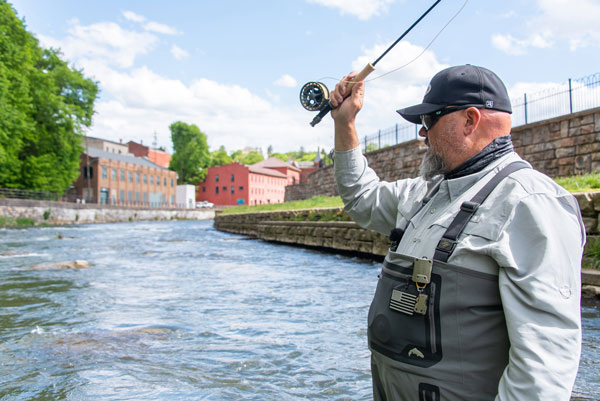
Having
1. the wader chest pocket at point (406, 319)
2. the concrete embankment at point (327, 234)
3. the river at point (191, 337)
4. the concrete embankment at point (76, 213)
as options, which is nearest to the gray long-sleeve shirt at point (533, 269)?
the wader chest pocket at point (406, 319)

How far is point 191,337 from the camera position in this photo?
216 inches

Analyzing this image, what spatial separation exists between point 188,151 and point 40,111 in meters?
52.2

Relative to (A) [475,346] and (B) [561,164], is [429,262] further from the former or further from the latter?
(B) [561,164]

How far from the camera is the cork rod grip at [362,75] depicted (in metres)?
2.20

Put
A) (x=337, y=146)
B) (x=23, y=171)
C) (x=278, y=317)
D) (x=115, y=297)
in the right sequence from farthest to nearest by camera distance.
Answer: (x=23, y=171)
(x=115, y=297)
(x=278, y=317)
(x=337, y=146)

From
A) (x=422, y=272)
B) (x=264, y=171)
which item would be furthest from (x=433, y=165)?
(x=264, y=171)

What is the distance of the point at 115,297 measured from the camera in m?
7.98

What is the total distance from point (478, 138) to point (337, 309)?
5436mm

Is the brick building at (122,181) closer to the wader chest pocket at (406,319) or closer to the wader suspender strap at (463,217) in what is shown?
the wader chest pocket at (406,319)

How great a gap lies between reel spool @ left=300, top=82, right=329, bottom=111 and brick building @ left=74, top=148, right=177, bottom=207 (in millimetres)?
58478

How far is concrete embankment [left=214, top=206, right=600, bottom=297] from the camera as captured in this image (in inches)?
Answer: 245

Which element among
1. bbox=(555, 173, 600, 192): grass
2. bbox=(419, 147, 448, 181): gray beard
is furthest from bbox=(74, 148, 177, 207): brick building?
bbox=(419, 147, 448, 181): gray beard

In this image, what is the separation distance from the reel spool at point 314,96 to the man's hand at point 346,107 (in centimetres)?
14

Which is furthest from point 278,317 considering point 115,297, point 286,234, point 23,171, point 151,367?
point 23,171
